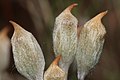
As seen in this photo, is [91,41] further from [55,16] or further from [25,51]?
[55,16]

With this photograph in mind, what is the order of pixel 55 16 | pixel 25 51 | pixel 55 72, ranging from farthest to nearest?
pixel 55 16 → pixel 25 51 → pixel 55 72

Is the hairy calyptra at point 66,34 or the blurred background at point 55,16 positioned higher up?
the hairy calyptra at point 66,34

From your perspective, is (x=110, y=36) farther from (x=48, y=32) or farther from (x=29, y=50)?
(x=29, y=50)

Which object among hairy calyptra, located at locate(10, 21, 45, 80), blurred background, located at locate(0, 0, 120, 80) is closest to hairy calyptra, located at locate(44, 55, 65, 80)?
hairy calyptra, located at locate(10, 21, 45, 80)

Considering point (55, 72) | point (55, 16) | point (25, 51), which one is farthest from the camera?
point (55, 16)

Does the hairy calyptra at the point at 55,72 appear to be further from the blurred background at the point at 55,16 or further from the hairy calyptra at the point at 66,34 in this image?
the blurred background at the point at 55,16

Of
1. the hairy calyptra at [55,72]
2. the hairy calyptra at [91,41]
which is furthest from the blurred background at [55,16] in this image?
the hairy calyptra at [55,72]

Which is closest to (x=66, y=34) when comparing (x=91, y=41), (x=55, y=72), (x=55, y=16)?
(x=91, y=41)
